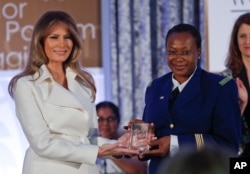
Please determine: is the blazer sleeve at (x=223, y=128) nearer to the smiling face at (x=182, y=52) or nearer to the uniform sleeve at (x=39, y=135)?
the smiling face at (x=182, y=52)

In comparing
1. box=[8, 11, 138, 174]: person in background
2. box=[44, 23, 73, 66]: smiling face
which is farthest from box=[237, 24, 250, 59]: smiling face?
box=[44, 23, 73, 66]: smiling face

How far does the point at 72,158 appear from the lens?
2.63 metres

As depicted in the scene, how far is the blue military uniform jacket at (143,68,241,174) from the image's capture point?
2.80m

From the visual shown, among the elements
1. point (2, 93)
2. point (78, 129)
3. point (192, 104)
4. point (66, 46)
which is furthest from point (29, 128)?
point (2, 93)

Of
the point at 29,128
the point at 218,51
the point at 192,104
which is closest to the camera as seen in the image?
the point at 29,128

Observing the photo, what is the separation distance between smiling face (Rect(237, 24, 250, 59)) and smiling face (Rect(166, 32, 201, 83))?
813mm

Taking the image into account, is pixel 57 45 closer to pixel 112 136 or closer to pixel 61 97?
pixel 61 97

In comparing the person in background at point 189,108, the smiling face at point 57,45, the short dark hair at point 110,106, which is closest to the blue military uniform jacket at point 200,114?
the person in background at point 189,108

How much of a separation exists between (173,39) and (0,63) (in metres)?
1.48

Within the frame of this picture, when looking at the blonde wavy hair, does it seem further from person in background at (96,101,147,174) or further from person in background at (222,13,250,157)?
person in background at (222,13,250,157)

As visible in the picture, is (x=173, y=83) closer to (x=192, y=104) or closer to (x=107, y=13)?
(x=192, y=104)

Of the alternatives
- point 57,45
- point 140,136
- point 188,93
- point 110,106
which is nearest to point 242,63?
point 110,106

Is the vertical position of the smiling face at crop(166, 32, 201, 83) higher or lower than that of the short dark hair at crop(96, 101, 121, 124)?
higher

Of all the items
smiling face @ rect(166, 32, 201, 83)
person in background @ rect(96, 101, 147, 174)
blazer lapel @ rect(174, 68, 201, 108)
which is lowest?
person in background @ rect(96, 101, 147, 174)
